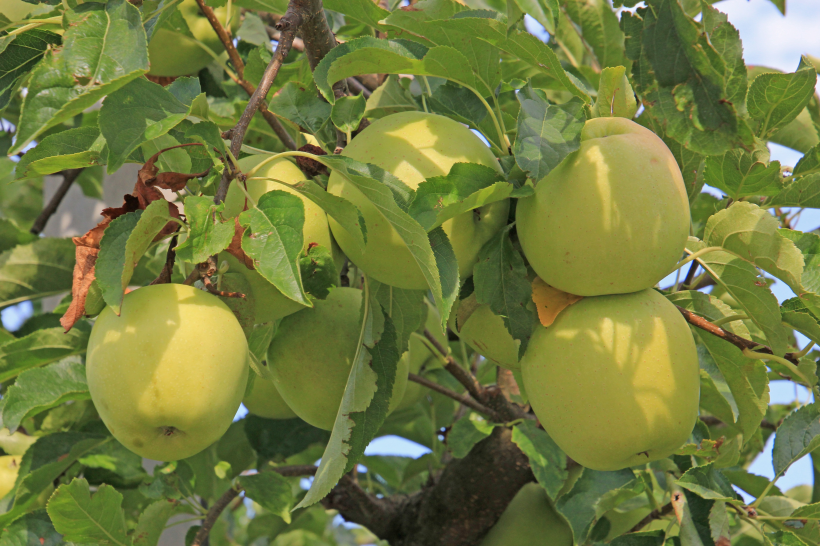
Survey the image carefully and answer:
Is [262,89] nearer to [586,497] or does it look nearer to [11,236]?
[586,497]

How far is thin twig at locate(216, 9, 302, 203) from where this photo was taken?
2.95 feet

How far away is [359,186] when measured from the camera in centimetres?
87

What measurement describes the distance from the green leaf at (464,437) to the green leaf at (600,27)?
3.29ft

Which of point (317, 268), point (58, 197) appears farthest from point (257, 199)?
point (58, 197)

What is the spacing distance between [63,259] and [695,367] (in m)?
1.44

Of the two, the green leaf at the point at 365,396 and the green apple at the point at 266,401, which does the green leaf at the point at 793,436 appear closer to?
the green leaf at the point at 365,396

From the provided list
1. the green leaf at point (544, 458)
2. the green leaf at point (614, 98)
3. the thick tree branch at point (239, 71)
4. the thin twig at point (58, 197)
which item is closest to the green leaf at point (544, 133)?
the green leaf at point (614, 98)

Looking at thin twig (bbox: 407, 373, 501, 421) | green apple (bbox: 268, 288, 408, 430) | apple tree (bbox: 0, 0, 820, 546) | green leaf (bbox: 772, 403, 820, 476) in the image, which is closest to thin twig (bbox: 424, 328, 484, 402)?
thin twig (bbox: 407, 373, 501, 421)

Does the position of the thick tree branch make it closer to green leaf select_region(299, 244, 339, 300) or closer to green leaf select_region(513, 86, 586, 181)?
green leaf select_region(299, 244, 339, 300)

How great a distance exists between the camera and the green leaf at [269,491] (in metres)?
1.46

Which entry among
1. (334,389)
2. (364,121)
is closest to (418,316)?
(334,389)

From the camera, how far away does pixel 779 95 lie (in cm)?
112

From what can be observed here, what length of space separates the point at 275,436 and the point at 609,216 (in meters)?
1.17

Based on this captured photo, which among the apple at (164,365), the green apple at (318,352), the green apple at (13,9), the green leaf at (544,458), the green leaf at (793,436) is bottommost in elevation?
the green leaf at (544,458)
